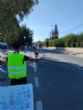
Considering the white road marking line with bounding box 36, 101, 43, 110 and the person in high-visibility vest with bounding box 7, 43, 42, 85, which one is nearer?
the person in high-visibility vest with bounding box 7, 43, 42, 85

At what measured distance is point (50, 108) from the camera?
5355 mm

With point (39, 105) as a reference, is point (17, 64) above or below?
above

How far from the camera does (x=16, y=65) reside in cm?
473

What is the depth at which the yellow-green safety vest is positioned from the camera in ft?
15.5

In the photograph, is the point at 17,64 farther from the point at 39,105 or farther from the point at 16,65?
the point at 39,105

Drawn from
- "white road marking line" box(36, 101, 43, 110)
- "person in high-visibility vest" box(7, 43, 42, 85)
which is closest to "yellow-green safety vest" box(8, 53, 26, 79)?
"person in high-visibility vest" box(7, 43, 42, 85)

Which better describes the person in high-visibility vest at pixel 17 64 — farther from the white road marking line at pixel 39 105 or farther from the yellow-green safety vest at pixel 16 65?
the white road marking line at pixel 39 105

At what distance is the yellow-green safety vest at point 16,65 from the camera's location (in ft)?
15.5

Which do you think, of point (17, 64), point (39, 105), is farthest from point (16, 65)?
point (39, 105)

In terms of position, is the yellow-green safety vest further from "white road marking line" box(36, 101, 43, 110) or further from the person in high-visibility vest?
"white road marking line" box(36, 101, 43, 110)

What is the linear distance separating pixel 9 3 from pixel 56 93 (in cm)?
826

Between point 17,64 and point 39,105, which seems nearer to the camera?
point 17,64

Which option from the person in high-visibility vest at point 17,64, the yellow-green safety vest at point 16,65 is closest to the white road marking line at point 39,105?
the person in high-visibility vest at point 17,64

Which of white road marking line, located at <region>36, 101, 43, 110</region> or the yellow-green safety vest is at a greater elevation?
the yellow-green safety vest
